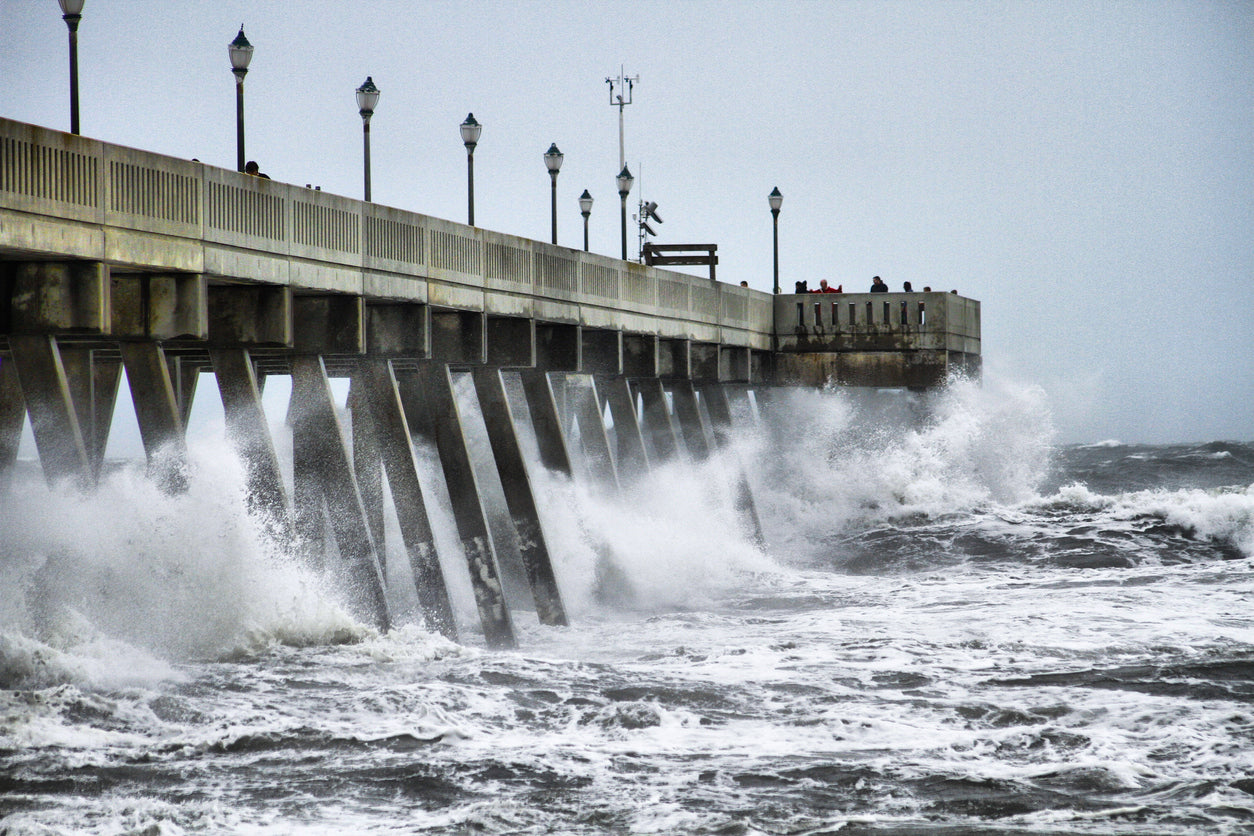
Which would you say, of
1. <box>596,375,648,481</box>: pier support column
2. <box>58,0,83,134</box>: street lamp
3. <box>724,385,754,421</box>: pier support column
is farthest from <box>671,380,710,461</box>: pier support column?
<box>58,0,83,134</box>: street lamp

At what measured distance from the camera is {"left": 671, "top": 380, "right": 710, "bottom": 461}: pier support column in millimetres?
31241

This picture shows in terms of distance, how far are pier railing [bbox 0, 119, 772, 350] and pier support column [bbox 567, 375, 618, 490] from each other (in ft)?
4.78

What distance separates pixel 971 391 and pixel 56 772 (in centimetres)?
2711

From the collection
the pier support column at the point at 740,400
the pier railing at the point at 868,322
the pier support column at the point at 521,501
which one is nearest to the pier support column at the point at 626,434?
the pier railing at the point at 868,322

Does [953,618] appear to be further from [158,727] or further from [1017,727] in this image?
[158,727]

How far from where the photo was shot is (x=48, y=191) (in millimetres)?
13234

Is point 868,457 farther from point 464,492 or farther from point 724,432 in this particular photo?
point 464,492

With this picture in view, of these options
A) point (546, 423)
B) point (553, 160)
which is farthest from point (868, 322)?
point (546, 423)

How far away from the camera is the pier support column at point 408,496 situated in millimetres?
18234

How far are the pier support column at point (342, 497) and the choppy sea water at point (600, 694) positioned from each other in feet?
1.05

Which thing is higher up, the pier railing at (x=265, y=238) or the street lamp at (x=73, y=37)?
the street lamp at (x=73, y=37)

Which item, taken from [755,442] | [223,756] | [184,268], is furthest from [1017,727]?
[755,442]

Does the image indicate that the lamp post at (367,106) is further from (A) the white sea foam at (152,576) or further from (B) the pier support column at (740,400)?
(B) the pier support column at (740,400)

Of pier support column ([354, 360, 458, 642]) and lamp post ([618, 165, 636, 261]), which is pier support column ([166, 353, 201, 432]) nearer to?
pier support column ([354, 360, 458, 642])
